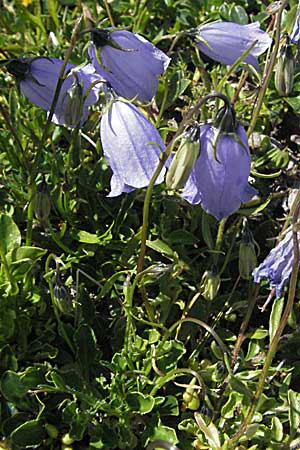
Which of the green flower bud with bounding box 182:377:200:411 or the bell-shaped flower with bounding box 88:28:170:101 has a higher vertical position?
the bell-shaped flower with bounding box 88:28:170:101

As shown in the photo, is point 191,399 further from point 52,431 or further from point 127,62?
point 127,62

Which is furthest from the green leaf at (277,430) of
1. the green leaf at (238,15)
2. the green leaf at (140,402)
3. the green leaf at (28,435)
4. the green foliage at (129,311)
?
the green leaf at (238,15)

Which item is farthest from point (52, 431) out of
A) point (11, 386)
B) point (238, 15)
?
point (238, 15)

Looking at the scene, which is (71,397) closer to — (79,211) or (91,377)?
(91,377)

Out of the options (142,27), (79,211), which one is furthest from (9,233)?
(142,27)

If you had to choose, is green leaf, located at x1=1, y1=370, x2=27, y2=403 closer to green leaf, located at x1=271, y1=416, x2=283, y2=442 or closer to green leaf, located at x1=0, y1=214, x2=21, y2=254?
green leaf, located at x1=0, y1=214, x2=21, y2=254

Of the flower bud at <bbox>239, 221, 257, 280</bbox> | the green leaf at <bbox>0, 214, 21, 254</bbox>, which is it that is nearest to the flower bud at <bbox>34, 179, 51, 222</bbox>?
the green leaf at <bbox>0, 214, 21, 254</bbox>
